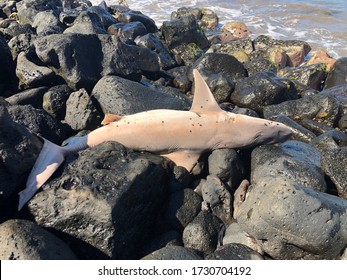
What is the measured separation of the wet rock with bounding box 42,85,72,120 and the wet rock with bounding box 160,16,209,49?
6.63 metres

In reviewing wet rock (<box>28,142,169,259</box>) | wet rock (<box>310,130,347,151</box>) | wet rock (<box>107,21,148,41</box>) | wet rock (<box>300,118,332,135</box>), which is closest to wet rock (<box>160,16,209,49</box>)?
wet rock (<box>107,21,148,41</box>)

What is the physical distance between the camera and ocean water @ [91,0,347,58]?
16.2m

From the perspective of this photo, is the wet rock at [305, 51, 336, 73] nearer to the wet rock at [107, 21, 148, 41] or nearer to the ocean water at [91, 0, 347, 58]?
the ocean water at [91, 0, 347, 58]

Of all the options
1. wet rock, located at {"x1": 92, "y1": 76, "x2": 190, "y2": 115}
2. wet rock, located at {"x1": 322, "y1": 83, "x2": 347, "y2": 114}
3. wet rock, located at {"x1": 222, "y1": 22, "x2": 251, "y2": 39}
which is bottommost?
wet rock, located at {"x1": 222, "y1": 22, "x2": 251, "y2": 39}

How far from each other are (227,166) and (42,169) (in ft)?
7.73

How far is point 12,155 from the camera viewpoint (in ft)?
13.0

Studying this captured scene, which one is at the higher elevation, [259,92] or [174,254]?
[259,92]

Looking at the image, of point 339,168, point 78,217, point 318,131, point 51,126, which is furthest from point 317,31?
point 78,217

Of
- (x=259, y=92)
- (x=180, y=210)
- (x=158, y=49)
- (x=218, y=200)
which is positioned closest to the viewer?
(x=180, y=210)

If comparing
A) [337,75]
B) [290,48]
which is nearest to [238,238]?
[337,75]

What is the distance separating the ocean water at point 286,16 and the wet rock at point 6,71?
39.5 ft

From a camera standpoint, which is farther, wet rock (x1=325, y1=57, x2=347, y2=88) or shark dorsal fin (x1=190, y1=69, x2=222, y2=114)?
wet rock (x1=325, y1=57, x2=347, y2=88)

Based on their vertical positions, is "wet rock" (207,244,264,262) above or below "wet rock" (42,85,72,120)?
below

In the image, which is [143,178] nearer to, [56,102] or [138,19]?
[56,102]
